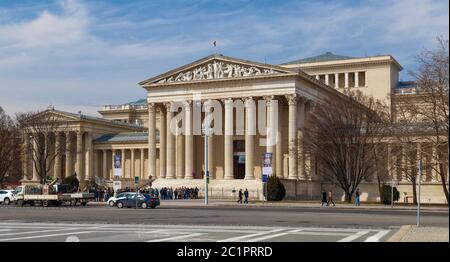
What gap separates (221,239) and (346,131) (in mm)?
50682

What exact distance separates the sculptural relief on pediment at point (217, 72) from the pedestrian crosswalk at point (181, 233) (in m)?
61.2

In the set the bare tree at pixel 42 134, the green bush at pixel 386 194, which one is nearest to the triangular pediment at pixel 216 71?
the bare tree at pixel 42 134

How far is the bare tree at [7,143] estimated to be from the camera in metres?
101

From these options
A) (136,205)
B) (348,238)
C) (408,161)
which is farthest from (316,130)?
(348,238)

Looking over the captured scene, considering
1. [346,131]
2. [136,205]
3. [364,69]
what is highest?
[364,69]

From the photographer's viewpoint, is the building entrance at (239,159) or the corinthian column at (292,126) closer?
the corinthian column at (292,126)

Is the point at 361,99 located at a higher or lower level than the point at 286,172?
higher

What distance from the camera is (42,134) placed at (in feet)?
355

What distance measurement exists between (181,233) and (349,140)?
159ft

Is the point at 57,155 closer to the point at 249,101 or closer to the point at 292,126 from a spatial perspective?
the point at 249,101

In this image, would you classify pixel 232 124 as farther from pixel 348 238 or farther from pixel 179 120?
pixel 348 238

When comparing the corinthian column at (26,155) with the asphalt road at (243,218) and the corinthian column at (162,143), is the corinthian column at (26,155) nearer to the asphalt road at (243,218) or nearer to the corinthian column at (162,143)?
the corinthian column at (162,143)

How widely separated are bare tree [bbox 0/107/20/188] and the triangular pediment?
22.8 meters

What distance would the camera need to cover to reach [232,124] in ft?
298
